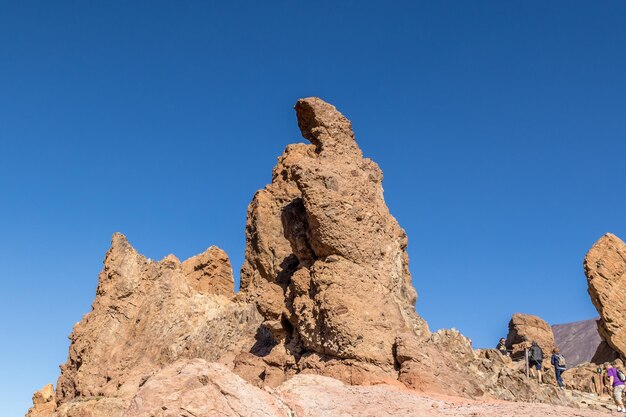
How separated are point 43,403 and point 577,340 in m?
67.0

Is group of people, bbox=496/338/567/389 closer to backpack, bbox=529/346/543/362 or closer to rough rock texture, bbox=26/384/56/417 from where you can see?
backpack, bbox=529/346/543/362

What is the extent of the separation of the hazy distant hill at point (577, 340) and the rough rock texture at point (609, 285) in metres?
36.7

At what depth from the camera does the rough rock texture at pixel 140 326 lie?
21078 mm

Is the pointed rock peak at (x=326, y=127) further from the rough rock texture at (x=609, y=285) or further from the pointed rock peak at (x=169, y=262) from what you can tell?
the rough rock texture at (x=609, y=285)

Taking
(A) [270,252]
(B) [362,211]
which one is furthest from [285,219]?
(A) [270,252]

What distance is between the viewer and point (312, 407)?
1047cm

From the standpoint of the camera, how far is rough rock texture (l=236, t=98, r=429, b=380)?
1344cm

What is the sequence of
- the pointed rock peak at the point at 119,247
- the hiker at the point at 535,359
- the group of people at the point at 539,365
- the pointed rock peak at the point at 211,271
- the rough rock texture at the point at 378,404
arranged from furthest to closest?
the pointed rock peak at the point at 211,271 < the pointed rock peak at the point at 119,247 < the hiker at the point at 535,359 < the group of people at the point at 539,365 < the rough rock texture at the point at 378,404

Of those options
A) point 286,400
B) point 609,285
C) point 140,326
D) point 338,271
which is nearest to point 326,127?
point 338,271

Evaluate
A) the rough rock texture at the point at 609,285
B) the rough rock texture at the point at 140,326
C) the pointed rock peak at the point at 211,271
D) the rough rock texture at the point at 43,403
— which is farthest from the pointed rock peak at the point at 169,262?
the rough rock texture at the point at 609,285

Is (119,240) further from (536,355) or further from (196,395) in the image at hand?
(196,395)

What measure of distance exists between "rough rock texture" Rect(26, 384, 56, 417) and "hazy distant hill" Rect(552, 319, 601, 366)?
171ft

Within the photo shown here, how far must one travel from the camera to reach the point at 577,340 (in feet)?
254

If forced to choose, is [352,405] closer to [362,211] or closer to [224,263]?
[362,211]
